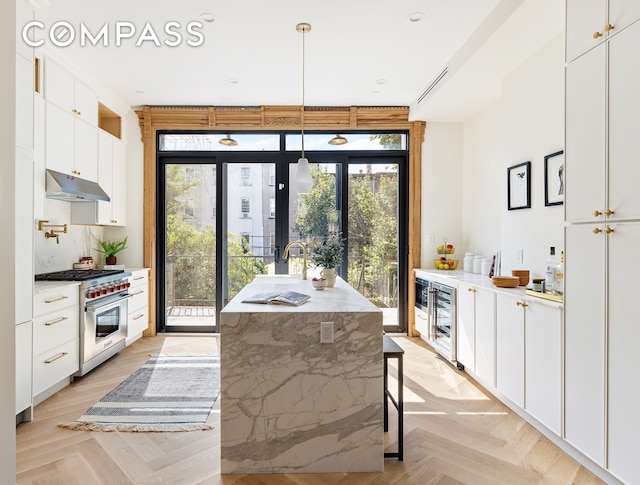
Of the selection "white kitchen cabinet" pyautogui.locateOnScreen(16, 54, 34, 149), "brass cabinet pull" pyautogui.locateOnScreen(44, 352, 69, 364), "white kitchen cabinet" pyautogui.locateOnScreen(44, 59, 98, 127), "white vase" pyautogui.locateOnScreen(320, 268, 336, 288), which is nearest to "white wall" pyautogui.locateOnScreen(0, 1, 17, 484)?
Result: "white kitchen cabinet" pyautogui.locateOnScreen(16, 54, 34, 149)

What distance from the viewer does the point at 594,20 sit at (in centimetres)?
198

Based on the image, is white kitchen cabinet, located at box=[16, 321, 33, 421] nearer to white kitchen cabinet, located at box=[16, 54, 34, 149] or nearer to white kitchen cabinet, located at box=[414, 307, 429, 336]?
white kitchen cabinet, located at box=[16, 54, 34, 149]

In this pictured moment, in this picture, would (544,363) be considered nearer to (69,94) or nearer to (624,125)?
(624,125)

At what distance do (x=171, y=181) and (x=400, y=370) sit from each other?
12.8ft

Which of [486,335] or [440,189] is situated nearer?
[486,335]

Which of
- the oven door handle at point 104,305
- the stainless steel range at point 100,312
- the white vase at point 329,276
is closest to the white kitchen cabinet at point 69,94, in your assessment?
the stainless steel range at point 100,312

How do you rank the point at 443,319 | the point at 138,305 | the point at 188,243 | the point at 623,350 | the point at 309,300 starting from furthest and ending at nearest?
the point at 188,243 < the point at 138,305 < the point at 443,319 < the point at 309,300 < the point at 623,350

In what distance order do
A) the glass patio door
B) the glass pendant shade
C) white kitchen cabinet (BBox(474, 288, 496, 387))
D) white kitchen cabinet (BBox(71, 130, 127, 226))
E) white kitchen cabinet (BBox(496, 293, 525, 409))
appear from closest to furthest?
white kitchen cabinet (BBox(496, 293, 525, 409))
white kitchen cabinet (BBox(474, 288, 496, 387))
the glass pendant shade
white kitchen cabinet (BBox(71, 130, 127, 226))
the glass patio door

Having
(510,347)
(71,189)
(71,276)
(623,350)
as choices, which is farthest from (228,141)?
(623,350)

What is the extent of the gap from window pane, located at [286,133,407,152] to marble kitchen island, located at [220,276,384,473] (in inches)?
129

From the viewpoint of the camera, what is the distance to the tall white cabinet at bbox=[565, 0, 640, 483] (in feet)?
5.85

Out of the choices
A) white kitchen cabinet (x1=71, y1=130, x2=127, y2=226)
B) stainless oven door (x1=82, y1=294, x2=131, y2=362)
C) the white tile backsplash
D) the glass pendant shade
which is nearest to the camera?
the glass pendant shade

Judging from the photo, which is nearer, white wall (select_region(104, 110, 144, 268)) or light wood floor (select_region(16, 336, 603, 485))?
light wood floor (select_region(16, 336, 603, 485))

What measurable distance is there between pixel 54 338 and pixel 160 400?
0.93 m
